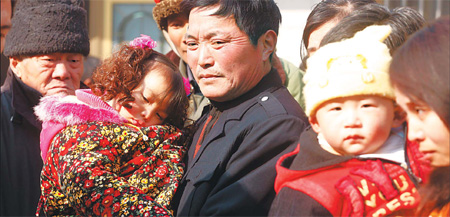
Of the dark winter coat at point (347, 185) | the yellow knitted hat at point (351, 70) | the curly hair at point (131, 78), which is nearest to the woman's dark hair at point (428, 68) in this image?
the yellow knitted hat at point (351, 70)

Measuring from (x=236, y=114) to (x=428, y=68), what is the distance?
1201mm

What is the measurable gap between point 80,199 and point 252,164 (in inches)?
30.8

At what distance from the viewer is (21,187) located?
3861mm

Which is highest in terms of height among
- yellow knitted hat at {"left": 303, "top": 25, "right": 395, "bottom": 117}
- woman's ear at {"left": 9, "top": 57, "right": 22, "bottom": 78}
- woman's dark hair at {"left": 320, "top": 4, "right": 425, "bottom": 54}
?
woman's dark hair at {"left": 320, "top": 4, "right": 425, "bottom": 54}

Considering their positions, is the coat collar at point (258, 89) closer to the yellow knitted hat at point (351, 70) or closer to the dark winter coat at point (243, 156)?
the dark winter coat at point (243, 156)

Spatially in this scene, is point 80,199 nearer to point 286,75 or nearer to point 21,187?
point 21,187

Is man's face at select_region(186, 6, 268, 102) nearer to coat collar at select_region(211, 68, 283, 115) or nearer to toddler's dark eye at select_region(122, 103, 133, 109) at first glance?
coat collar at select_region(211, 68, 283, 115)

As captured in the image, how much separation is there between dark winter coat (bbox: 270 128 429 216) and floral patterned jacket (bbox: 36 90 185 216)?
2.29 feet

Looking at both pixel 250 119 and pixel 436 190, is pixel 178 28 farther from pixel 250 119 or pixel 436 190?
pixel 436 190

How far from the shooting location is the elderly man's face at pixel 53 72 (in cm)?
376

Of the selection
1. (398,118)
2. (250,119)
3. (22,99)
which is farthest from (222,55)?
(22,99)

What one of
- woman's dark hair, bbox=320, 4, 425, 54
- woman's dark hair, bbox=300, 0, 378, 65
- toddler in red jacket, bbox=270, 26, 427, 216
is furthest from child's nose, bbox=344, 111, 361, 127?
woman's dark hair, bbox=300, 0, 378, 65

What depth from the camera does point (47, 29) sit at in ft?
12.2

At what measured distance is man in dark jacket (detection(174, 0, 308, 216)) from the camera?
7.76 feet
